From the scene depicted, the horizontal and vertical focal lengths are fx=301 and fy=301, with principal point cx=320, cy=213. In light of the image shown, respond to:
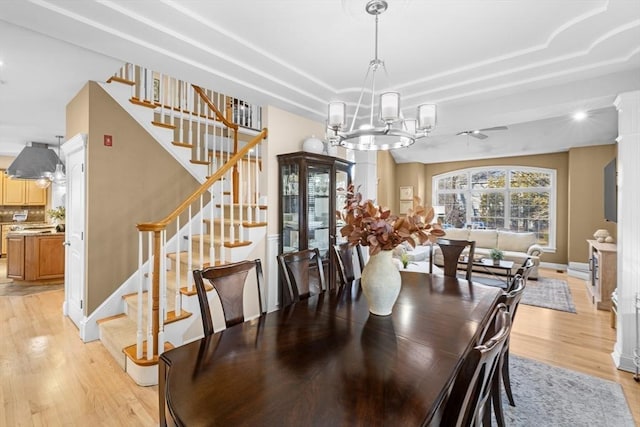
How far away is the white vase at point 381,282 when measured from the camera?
1.72 meters

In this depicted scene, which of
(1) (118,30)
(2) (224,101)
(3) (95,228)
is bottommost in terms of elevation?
(3) (95,228)

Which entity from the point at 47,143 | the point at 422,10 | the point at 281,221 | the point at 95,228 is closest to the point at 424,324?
the point at 422,10

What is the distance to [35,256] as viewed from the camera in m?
5.08

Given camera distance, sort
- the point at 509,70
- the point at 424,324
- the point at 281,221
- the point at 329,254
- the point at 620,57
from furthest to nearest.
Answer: the point at 329,254
the point at 281,221
the point at 509,70
the point at 620,57
the point at 424,324

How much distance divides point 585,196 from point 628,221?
4.48 meters

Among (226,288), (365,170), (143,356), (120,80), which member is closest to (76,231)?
(120,80)

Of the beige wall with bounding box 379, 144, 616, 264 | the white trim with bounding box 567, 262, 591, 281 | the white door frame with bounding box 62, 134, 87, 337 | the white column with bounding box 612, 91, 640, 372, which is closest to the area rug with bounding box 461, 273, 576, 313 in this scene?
the white trim with bounding box 567, 262, 591, 281

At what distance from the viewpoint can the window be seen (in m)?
7.10

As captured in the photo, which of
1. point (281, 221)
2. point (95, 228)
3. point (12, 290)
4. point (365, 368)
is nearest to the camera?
point (365, 368)

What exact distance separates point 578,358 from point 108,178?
202 inches

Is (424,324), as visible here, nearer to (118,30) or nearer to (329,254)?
(329,254)

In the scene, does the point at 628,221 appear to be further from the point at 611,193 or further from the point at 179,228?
the point at 179,228

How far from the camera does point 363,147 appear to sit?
245 cm

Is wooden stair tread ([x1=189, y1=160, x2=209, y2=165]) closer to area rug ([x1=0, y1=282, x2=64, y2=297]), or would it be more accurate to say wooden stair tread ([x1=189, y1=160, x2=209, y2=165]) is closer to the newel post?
the newel post
